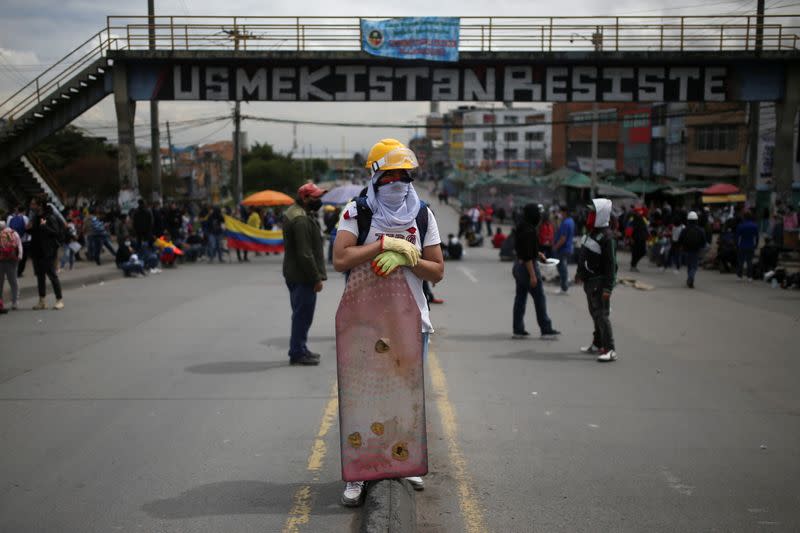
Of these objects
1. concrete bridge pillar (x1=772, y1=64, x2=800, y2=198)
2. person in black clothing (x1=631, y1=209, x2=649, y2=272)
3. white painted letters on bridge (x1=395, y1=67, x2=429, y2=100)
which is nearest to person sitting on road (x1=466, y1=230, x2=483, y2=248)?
white painted letters on bridge (x1=395, y1=67, x2=429, y2=100)

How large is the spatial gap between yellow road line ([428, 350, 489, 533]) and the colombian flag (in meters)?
19.7

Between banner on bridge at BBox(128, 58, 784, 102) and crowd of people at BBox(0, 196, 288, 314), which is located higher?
banner on bridge at BBox(128, 58, 784, 102)

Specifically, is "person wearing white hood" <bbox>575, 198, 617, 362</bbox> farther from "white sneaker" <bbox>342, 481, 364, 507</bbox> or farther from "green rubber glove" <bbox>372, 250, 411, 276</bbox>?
"green rubber glove" <bbox>372, 250, 411, 276</bbox>

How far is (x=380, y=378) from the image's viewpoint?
4.93 meters

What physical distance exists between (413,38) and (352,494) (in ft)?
79.1

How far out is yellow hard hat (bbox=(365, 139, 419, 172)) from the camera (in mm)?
4914

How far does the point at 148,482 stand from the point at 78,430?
5.23ft

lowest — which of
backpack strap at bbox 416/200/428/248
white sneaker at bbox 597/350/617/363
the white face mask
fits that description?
white sneaker at bbox 597/350/617/363

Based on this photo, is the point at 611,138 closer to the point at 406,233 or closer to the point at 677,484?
the point at 677,484

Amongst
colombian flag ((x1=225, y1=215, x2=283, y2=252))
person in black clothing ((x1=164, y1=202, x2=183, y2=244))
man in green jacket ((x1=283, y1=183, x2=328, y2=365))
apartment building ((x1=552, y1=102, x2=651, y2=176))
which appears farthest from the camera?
apartment building ((x1=552, y1=102, x2=651, y2=176))

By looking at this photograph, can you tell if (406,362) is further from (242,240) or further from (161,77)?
(161,77)

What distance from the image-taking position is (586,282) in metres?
10.2

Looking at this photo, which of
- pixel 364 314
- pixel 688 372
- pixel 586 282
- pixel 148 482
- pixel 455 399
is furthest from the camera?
pixel 586 282

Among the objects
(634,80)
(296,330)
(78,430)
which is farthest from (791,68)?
(78,430)
